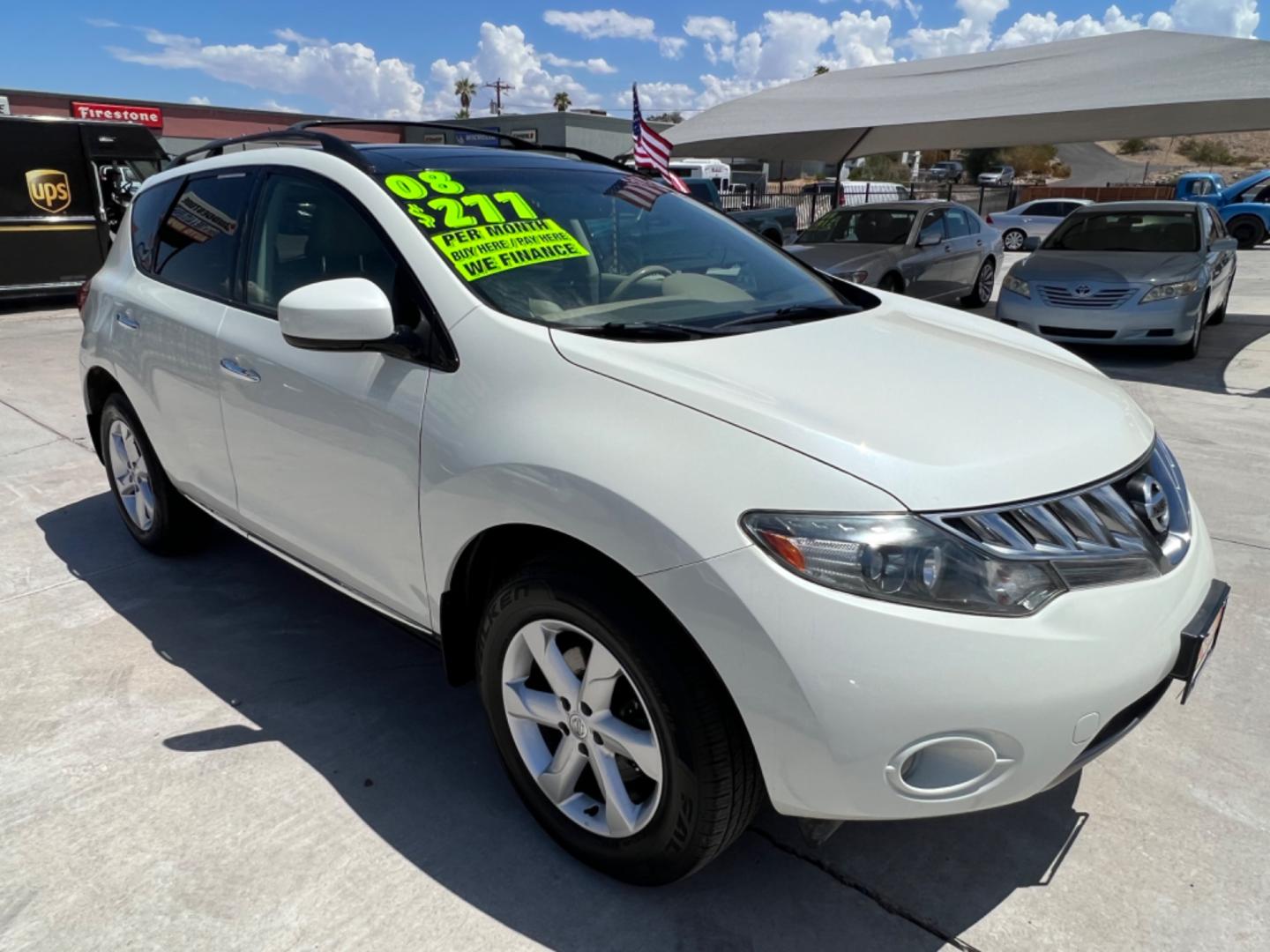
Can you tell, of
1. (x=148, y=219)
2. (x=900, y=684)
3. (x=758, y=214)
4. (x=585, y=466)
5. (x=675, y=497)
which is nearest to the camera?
(x=900, y=684)

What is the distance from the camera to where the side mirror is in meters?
2.18

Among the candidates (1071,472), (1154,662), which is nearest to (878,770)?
(1154,662)

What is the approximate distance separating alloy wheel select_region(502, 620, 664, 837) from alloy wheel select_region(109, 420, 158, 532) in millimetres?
2367

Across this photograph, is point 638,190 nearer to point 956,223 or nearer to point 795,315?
point 795,315

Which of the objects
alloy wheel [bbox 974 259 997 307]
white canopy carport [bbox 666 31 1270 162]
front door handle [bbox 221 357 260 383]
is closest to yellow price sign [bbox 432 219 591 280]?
front door handle [bbox 221 357 260 383]

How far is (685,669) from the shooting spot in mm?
1781

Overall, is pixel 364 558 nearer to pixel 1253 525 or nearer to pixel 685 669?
pixel 685 669

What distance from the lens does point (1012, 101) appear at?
11031mm

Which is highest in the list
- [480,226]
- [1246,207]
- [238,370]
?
[480,226]

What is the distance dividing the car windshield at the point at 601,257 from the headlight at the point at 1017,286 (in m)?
6.43

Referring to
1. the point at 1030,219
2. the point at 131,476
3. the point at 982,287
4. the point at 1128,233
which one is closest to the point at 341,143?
the point at 131,476

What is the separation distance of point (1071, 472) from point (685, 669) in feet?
2.96

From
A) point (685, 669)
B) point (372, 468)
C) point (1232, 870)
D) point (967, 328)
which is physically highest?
point (967, 328)

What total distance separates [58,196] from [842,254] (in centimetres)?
1000
